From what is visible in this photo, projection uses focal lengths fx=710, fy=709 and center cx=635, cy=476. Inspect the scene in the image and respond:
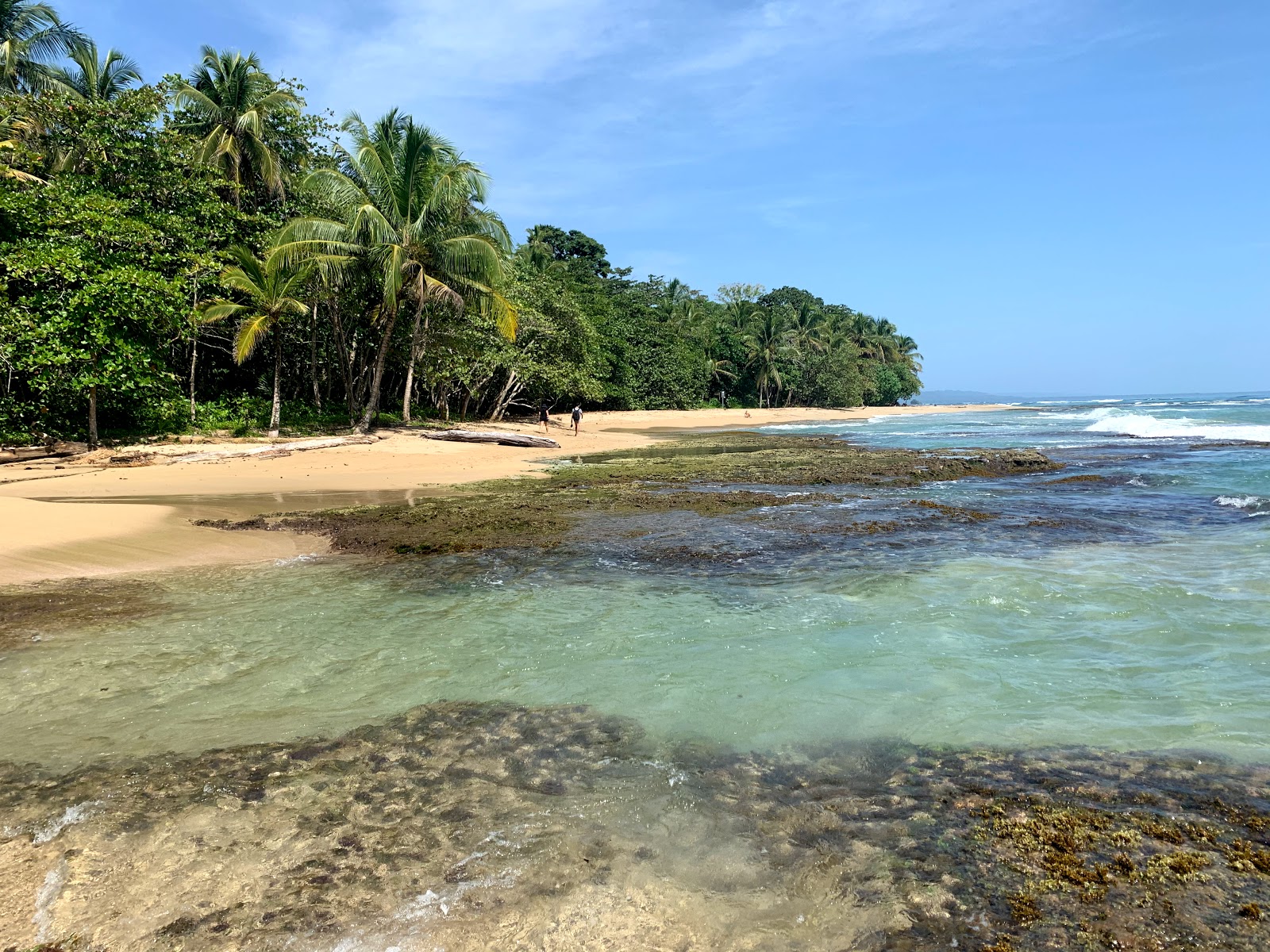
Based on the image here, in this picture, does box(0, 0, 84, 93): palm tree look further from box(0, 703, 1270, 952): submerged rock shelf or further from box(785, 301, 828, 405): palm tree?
box(785, 301, 828, 405): palm tree

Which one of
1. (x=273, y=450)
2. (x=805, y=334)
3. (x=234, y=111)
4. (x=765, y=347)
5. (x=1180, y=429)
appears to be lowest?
(x=1180, y=429)

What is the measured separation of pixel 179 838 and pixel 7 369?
52.8ft

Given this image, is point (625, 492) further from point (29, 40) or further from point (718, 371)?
point (718, 371)

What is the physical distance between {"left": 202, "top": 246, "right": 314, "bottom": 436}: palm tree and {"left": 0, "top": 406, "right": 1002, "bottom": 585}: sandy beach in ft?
10.8

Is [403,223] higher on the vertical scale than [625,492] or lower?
A: higher

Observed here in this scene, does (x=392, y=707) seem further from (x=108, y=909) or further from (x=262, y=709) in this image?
A: (x=108, y=909)

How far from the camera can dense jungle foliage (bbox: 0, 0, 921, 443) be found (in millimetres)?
14898

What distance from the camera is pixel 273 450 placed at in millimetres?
16828

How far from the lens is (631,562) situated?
8.04 meters

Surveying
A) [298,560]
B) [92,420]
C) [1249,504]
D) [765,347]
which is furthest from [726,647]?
[765,347]

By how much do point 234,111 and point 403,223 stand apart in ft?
23.6

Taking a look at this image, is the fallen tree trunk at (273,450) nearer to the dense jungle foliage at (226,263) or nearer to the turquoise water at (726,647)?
the dense jungle foliage at (226,263)

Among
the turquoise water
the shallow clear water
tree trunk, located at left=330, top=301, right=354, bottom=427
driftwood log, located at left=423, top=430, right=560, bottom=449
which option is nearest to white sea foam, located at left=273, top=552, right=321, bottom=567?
the turquoise water

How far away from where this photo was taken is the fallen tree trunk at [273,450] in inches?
613
